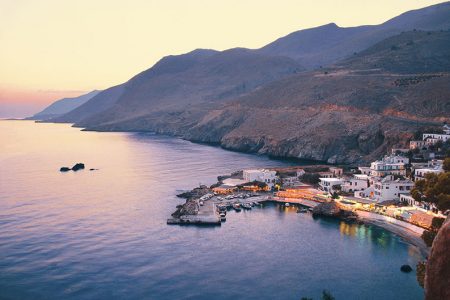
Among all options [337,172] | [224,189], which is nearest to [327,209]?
[224,189]

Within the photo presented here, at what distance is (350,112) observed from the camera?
487ft

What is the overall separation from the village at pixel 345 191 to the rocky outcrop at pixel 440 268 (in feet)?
138

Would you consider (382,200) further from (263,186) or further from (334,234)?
(263,186)

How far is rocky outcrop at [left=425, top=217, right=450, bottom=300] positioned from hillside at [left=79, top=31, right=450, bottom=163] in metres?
100

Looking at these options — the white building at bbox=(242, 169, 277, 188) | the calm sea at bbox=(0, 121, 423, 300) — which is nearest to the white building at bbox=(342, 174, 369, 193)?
the calm sea at bbox=(0, 121, 423, 300)

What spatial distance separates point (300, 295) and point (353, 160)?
268 feet

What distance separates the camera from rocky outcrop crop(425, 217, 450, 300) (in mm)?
13664

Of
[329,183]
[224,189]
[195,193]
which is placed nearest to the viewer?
[329,183]

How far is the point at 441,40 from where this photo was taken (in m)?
195

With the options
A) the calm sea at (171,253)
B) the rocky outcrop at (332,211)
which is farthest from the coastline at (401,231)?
the rocky outcrop at (332,211)

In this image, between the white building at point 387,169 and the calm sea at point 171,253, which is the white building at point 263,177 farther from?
the white building at point 387,169

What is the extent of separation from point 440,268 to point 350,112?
457 feet

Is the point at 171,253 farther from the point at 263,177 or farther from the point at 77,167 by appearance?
the point at 77,167

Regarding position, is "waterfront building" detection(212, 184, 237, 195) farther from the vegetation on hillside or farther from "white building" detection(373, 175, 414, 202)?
the vegetation on hillside
